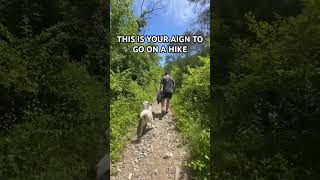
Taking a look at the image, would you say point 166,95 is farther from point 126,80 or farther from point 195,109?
point 126,80

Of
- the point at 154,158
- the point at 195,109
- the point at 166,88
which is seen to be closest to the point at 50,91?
the point at 166,88

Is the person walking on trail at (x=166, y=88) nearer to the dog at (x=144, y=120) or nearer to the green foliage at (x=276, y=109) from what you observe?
the dog at (x=144, y=120)

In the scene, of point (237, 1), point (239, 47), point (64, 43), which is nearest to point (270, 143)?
point (239, 47)

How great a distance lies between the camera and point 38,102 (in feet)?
28.3

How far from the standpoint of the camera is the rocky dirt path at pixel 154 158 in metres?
7.66

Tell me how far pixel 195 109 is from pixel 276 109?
141cm

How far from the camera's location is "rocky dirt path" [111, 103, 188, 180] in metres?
7.66

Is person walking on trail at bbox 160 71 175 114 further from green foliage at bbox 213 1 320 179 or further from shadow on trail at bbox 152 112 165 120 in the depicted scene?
green foliage at bbox 213 1 320 179

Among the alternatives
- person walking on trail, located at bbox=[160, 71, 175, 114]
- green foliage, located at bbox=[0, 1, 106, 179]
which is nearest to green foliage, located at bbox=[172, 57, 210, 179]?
person walking on trail, located at bbox=[160, 71, 175, 114]

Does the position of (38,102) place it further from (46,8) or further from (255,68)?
(255,68)

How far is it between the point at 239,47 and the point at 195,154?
1.96m

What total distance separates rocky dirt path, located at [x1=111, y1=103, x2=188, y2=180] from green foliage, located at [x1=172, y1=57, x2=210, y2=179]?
190 millimetres

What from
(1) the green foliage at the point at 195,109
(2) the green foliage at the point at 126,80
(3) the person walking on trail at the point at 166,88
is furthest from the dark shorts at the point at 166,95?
(2) the green foliage at the point at 126,80

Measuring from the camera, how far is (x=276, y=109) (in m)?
7.81
